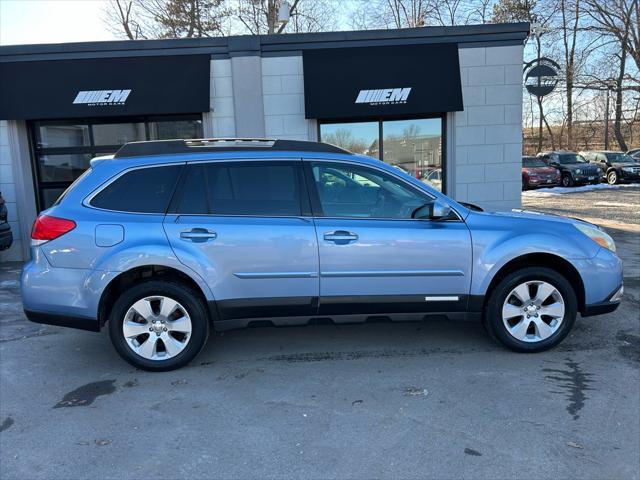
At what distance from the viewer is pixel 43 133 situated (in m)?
9.25

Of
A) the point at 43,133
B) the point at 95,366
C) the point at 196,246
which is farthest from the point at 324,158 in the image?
the point at 43,133

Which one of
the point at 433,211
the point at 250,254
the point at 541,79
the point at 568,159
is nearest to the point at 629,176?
the point at 568,159

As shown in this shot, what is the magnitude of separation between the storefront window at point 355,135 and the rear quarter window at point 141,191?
5.68 meters

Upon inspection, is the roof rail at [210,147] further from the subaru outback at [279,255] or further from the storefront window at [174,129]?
the storefront window at [174,129]

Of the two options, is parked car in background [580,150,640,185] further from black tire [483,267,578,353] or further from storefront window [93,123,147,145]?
black tire [483,267,578,353]

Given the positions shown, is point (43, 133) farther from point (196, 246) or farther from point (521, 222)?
point (521, 222)

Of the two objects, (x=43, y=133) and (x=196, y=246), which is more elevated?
(x=43, y=133)

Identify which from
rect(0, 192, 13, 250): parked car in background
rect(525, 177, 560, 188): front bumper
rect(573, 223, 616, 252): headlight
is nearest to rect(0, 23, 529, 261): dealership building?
rect(0, 192, 13, 250): parked car in background

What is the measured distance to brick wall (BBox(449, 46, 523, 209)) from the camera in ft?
29.7

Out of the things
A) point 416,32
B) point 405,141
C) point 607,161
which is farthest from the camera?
point 607,161

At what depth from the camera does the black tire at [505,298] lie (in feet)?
14.1

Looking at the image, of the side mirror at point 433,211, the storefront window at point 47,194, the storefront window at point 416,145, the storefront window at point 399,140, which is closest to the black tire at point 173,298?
the side mirror at point 433,211

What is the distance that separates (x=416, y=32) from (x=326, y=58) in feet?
5.21

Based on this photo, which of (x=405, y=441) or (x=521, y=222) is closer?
(x=405, y=441)
